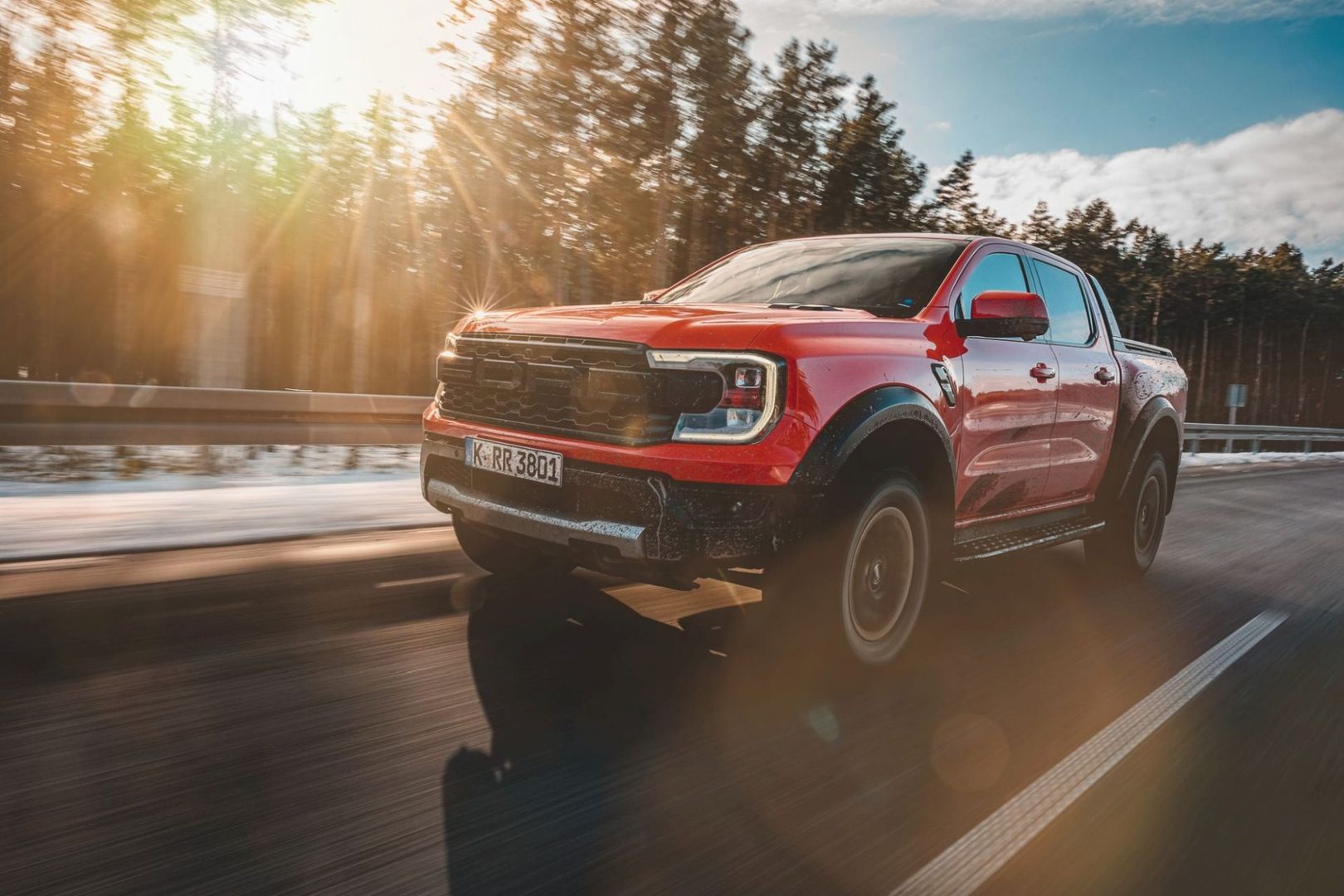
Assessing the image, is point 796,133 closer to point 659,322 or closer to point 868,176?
Answer: point 868,176

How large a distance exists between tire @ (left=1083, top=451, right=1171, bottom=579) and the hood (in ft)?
9.99

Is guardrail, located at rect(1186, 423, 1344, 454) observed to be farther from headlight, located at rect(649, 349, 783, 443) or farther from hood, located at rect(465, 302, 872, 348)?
headlight, located at rect(649, 349, 783, 443)

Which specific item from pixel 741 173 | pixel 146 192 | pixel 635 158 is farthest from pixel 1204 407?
pixel 146 192

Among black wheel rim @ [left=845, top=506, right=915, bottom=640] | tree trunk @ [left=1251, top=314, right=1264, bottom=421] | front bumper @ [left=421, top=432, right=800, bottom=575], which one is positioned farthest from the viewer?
tree trunk @ [left=1251, top=314, right=1264, bottom=421]

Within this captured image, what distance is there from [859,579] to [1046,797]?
1108 mm

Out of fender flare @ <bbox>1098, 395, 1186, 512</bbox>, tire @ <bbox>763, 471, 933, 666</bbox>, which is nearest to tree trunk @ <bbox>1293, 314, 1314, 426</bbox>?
fender flare @ <bbox>1098, 395, 1186, 512</bbox>

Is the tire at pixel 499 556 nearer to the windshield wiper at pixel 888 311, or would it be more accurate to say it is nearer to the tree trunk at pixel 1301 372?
the windshield wiper at pixel 888 311

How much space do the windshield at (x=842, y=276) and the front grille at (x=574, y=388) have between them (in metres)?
1.13

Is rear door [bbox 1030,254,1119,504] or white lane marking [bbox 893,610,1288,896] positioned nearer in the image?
white lane marking [bbox 893,610,1288,896]

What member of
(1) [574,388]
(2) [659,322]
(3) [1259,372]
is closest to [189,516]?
(1) [574,388]

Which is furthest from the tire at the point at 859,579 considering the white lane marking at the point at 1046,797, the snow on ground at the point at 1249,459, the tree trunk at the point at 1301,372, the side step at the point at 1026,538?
the tree trunk at the point at 1301,372

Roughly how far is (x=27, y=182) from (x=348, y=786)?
81.9 ft

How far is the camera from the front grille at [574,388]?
338cm

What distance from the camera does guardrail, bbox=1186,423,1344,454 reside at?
2245cm
